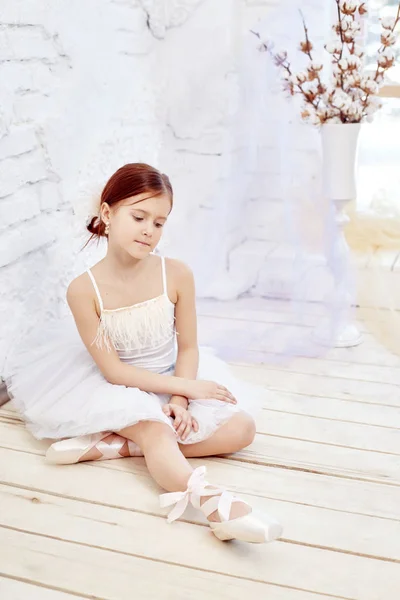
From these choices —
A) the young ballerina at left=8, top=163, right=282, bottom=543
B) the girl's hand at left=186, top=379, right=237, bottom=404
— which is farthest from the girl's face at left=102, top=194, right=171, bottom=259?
the girl's hand at left=186, top=379, right=237, bottom=404

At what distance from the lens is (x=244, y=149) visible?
219cm

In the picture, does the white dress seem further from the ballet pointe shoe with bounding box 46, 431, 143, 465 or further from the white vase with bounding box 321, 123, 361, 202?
the white vase with bounding box 321, 123, 361, 202

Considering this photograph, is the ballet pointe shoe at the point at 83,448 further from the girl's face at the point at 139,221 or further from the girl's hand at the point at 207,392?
the girl's face at the point at 139,221

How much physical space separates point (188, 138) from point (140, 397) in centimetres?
126

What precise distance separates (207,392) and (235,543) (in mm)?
397

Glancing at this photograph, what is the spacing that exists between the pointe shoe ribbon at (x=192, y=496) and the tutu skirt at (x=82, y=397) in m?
0.19

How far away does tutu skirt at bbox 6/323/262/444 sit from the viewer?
1551 millimetres

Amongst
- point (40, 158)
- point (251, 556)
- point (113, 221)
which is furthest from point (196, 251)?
point (251, 556)

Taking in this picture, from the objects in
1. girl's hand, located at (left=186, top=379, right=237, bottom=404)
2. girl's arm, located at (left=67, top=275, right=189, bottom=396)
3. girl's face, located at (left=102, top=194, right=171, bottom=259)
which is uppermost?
girl's face, located at (left=102, top=194, right=171, bottom=259)

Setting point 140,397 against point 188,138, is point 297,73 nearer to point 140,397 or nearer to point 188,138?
point 188,138

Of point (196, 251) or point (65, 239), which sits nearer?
point (65, 239)

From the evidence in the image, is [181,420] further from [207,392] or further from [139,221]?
[139,221]

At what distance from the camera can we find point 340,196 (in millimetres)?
2086

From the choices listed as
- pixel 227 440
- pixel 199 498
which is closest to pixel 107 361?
pixel 227 440
